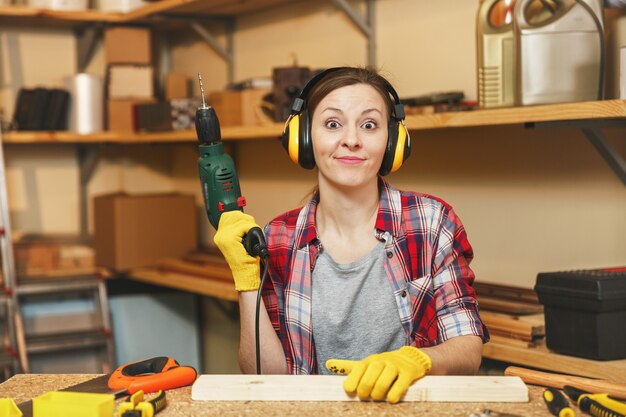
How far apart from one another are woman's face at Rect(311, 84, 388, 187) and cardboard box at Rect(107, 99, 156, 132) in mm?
2359

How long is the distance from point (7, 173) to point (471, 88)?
8.17 ft

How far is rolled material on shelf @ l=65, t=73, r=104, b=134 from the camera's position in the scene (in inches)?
159

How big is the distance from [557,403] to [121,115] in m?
3.14

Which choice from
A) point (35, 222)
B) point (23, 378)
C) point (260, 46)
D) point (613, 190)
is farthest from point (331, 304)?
point (35, 222)

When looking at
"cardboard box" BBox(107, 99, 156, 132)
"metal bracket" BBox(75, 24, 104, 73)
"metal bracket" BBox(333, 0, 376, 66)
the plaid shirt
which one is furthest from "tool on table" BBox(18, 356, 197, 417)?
"metal bracket" BBox(75, 24, 104, 73)

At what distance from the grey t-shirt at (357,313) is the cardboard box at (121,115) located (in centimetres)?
244

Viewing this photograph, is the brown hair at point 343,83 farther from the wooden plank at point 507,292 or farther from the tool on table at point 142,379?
the wooden plank at point 507,292

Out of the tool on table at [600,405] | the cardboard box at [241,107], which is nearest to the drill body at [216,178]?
the tool on table at [600,405]

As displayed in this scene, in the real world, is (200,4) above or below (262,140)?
above

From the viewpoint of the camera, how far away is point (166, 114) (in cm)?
370

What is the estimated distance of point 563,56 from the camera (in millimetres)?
2238

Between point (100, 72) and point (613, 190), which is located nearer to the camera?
point (613, 190)

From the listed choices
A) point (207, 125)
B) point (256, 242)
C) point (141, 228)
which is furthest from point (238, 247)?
point (141, 228)

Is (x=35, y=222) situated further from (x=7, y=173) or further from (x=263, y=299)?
(x=263, y=299)
